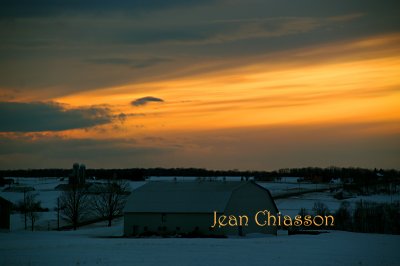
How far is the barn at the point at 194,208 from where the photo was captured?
177 ft

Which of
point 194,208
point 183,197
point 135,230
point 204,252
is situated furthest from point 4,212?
point 204,252

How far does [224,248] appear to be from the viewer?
36781 mm

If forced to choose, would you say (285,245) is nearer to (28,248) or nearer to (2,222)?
(28,248)

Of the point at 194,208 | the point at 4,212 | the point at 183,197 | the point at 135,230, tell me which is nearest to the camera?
the point at 194,208

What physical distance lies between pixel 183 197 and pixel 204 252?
2265 cm

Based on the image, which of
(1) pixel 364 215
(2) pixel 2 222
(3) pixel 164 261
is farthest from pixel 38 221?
(3) pixel 164 261

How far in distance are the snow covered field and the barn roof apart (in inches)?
486

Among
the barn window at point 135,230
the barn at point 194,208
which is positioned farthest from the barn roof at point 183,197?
the barn window at point 135,230

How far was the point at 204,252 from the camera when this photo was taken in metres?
34.2

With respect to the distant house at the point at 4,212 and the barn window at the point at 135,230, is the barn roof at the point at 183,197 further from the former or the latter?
the distant house at the point at 4,212

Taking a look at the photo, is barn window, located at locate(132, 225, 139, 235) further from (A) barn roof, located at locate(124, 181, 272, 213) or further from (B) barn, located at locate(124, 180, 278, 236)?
(A) barn roof, located at locate(124, 181, 272, 213)

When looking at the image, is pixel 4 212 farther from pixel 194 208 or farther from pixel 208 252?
pixel 208 252

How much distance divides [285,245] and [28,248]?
16659 mm

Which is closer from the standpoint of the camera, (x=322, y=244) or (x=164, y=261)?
(x=164, y=261)
